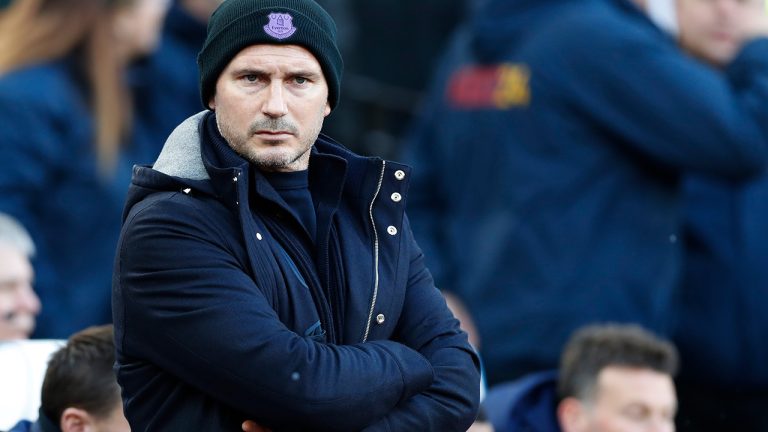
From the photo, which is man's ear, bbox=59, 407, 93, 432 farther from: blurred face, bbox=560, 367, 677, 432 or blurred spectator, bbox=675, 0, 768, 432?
blurred spectator, bbox=675, 0, 768, 432

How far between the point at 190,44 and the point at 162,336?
4544 millimetres

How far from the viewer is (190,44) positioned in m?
7.41

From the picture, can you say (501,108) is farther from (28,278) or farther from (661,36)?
(28,278)

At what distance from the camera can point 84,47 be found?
21.0 ft

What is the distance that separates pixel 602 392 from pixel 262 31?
8.44 ft

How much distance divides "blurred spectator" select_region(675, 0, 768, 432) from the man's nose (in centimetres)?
319

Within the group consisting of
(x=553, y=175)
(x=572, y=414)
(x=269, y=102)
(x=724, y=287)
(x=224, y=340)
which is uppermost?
(x=269, y=102)

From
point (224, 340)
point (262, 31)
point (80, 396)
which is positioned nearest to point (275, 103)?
point (262, 31)

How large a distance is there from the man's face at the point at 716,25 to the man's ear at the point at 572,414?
1541mm

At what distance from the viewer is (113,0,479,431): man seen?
2992 mm

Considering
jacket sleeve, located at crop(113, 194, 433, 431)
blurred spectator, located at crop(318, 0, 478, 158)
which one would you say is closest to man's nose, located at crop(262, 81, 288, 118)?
jacket sleeve, located at crop(113, 194, 433, 431)

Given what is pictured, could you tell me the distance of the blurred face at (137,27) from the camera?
6.55 m

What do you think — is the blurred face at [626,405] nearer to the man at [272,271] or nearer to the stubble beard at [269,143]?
the man at [272,271]

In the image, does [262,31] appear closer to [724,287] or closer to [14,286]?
[14,286]
